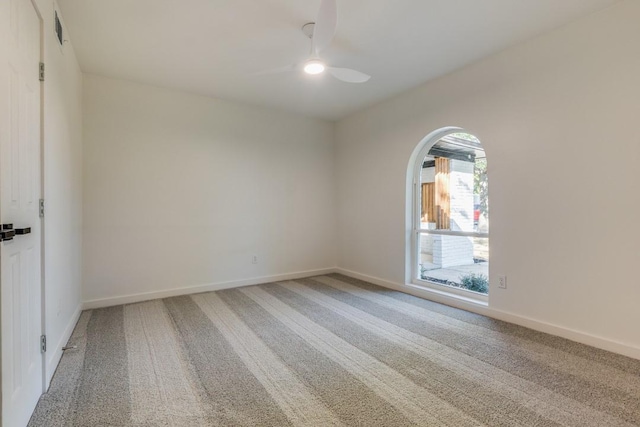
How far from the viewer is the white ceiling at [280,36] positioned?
2.36 m

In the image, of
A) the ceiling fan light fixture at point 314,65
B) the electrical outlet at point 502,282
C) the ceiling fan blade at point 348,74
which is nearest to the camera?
the ceiling fan light fixture at point 314,65

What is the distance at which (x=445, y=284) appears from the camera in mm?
3828

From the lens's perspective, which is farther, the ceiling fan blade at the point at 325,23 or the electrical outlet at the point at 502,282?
the electrical outlet at the point at 502,282

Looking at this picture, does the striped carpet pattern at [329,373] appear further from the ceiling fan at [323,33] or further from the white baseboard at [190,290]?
the ceiling fan at [323,33]

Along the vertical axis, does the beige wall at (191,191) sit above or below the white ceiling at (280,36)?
below

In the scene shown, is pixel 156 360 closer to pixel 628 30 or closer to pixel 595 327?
pixel 595 327

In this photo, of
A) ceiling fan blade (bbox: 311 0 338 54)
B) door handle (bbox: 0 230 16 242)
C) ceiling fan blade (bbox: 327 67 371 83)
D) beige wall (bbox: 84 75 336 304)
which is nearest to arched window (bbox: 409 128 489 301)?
ceiling fan blade (bbox: 327 67 371 83)

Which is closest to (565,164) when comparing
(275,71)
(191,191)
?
(275,71)

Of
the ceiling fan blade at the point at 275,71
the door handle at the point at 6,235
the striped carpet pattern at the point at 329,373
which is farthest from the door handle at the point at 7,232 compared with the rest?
the ceiling fan blade at the point at 275,71

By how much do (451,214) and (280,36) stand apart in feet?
8.86

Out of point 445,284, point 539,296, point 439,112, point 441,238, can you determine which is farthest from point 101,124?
point 539,296

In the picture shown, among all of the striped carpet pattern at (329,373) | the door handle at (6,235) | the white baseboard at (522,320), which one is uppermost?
the door handle at (6,235)

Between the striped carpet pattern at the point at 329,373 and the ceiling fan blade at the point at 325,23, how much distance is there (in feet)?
7.79

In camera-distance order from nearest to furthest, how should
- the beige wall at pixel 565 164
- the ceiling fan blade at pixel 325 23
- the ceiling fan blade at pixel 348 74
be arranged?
1. the ceiling fan blade at pixel 325 23
2. the beige wall at pixel 565 164
3. the ceiling fan blade at pixel 348 74
